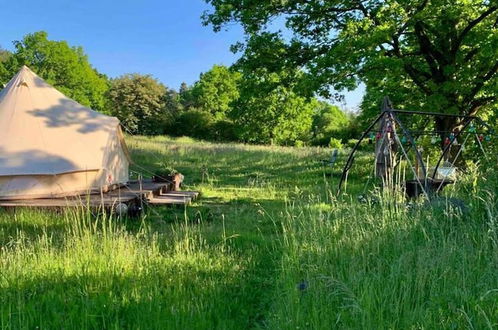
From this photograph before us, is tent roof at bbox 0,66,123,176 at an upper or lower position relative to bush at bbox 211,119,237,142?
lower

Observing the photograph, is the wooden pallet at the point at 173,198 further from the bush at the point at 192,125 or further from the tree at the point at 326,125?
the tree at the point at 326,125

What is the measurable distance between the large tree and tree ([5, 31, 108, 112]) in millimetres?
29476

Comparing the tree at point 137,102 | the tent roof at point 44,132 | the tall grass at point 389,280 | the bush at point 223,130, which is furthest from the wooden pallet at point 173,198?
the bush at point 223,130

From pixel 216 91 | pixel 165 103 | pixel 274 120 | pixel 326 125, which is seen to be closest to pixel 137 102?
pixel 165 103

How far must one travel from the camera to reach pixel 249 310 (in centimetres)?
338

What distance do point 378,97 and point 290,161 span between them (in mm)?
5664

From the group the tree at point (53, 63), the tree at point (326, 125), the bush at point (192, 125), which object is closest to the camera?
the tree at point (53, 63)

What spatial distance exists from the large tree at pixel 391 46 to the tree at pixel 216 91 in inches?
1379

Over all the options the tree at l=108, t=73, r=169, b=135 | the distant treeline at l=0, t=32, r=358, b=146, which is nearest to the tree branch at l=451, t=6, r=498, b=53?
the distant treeline at l=0, t=32, r=358, b=146

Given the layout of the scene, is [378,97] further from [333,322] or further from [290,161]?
[333,322]

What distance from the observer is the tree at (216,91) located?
4919cm

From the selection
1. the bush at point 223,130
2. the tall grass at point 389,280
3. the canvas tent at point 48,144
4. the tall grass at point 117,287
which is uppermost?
the bush at point 223,130

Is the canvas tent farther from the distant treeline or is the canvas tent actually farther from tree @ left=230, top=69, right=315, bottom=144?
tree @ left=230, top=69, right=315, bottom=144

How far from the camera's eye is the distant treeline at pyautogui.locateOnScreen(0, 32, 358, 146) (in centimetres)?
3838
